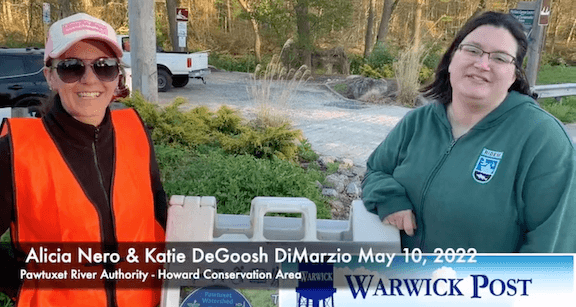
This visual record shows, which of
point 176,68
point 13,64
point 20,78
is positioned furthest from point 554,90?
point 13,64

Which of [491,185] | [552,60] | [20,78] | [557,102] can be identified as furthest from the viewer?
[552,60]

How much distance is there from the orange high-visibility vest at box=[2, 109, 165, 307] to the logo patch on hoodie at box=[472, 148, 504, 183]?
3.58ft

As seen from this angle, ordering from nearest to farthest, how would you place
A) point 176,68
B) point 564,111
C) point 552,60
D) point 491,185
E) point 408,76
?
point 491,185
point 564,111
point 408,76
point 176,68
point 552,60

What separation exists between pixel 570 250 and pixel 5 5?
2985 cm

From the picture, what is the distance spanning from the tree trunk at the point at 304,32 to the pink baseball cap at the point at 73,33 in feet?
65.0

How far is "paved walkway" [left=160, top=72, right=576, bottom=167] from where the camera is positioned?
329 inches

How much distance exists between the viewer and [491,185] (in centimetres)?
176

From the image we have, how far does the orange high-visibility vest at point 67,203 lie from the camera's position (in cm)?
156

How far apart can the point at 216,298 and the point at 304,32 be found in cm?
2056

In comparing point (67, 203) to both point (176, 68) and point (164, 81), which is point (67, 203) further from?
point (176, 68)

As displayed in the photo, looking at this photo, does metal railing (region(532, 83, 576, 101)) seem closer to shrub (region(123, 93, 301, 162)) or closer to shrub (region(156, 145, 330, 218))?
shrub (region(123, 93, 301, 162))

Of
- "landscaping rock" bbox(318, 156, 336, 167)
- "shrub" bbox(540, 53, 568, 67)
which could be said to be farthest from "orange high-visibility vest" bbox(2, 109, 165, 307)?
"shrub" bbox(540, 53, 568, 67)

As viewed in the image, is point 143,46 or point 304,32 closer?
point 143,46

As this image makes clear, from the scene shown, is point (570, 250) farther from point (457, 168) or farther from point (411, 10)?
point (411, 10)
